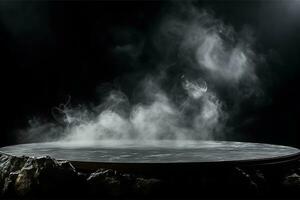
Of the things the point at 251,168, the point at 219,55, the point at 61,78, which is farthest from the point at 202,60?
the point at 251,168

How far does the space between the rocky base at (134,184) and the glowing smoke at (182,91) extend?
541 cm

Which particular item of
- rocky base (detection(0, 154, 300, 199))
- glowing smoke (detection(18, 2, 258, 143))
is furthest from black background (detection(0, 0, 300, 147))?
rocky base (detection(0, 154, 300, 199))

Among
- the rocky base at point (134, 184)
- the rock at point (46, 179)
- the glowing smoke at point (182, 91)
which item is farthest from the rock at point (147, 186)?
the glowing smoke at point (182, 91)

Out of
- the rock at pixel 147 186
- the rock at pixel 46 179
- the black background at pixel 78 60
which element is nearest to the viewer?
the rock at pixel 147 186

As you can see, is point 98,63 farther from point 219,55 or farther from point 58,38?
point 219,55

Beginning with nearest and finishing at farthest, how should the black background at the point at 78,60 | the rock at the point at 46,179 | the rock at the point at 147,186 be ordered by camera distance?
1. the rock at the point at 147,186
2. the rock at the point at 46,179
3. the black background at the point at 78,60

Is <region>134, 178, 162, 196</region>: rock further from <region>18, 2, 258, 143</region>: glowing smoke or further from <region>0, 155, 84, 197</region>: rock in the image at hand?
<region>18, 2, 258, 143</region>: glowing smoke

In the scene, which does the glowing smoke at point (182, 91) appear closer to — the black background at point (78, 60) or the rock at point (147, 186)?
the black background at point (78, 60)

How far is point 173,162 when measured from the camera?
17.8ft

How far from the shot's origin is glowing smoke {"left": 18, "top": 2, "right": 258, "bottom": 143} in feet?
36.7

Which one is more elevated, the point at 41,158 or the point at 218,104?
the point at 218,104

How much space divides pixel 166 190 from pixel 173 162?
38cm

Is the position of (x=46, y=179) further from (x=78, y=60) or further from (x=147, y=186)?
(x=78, y=60)

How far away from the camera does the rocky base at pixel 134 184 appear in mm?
5441
